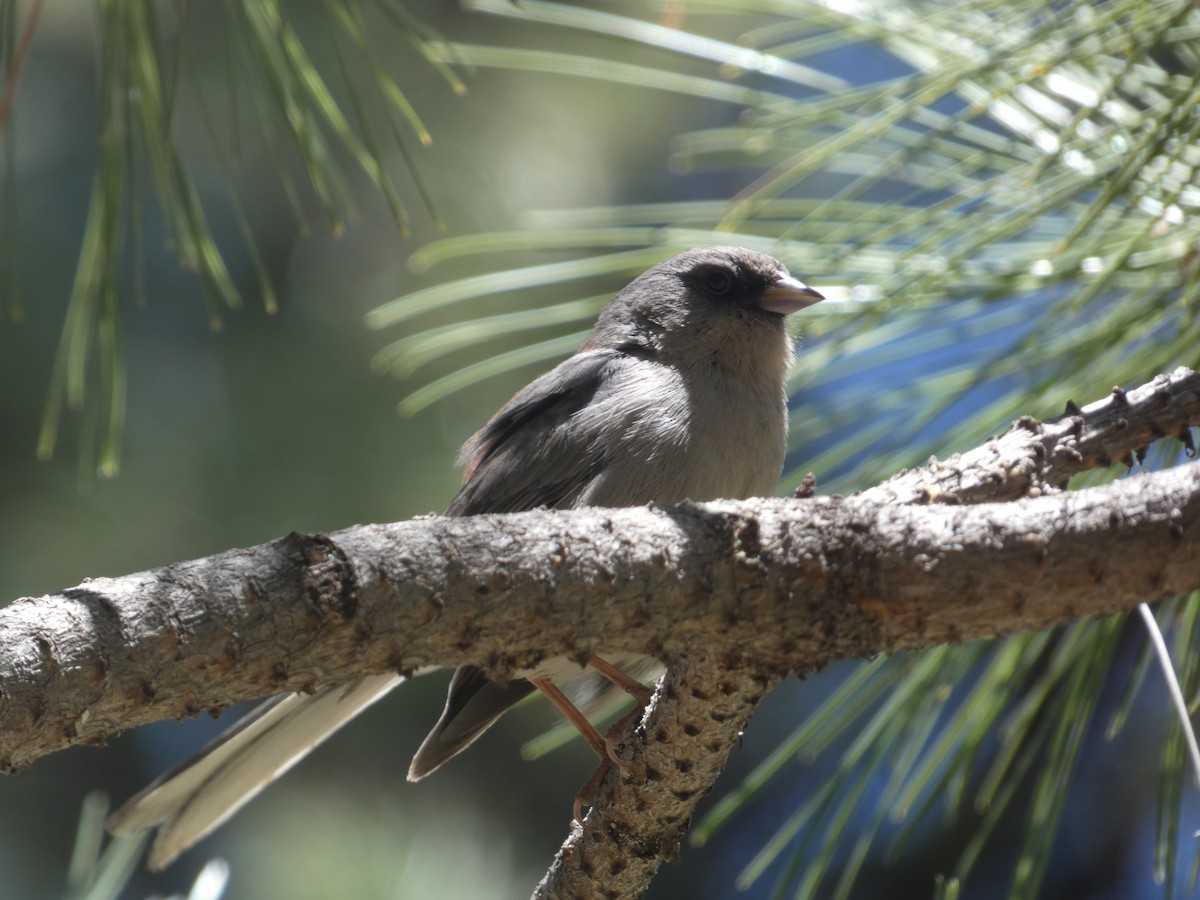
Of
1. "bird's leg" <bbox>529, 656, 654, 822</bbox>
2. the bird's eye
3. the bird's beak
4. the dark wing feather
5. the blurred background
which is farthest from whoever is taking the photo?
the bird's eye

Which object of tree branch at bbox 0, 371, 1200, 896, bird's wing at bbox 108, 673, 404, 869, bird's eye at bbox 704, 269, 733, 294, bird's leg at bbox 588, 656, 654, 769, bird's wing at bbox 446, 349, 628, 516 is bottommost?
bird's wing at bbox 108, 673, 404, 869

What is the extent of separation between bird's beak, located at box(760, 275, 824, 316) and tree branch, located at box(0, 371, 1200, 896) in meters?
1.47

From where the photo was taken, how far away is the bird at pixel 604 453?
9.18ft

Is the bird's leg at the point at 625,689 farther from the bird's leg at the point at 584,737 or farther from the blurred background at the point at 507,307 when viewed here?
the blurred background at the point at 507,307

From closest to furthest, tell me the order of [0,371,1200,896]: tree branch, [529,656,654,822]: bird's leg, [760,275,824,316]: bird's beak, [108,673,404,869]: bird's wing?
[0,371,1200,896]: tree branch < [529,656,654,822]: bird's leg < [108,673,404,869]: bird's wing < [760,275,824,316]: bird's beak

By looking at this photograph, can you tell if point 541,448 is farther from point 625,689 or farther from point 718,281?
point 718,281

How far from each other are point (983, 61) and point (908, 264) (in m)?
0.44

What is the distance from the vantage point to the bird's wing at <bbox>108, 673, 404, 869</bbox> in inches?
108

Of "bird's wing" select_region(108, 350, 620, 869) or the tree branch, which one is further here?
"bird's wing" select_region(108, 350, 620, 869)

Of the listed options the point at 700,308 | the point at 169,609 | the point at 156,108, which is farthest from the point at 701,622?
the point at 700,308

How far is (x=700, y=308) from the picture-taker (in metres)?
3.50

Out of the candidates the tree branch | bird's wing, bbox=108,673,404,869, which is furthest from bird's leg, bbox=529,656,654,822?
the tree branch

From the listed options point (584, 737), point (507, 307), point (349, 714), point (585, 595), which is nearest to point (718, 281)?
point (507, 307)

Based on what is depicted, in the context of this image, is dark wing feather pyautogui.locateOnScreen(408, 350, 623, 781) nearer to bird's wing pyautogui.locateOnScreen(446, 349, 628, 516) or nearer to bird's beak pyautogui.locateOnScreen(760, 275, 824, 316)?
bird's wing pyautogui.locateOnScreen(446, 349, 628, 516)
